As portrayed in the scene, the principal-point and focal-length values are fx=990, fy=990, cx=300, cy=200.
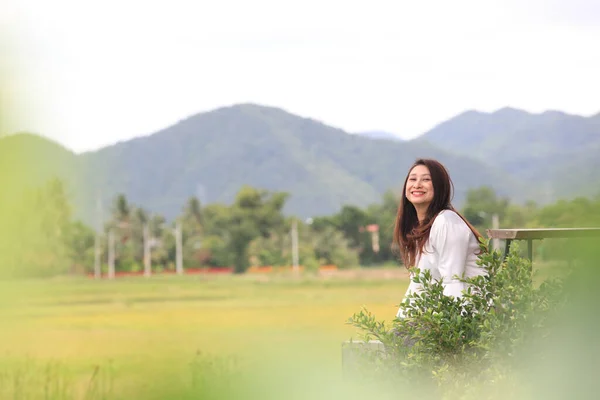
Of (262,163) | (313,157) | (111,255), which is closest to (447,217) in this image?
(111,255)

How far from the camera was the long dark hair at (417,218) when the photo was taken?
2920mm

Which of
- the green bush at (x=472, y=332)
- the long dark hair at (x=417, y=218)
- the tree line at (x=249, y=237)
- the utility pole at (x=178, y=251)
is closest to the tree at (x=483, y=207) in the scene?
the tree line at (x=249, y=237)

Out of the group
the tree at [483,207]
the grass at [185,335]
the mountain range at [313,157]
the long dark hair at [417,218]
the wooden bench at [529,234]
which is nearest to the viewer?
the wooden bench at [529,234]

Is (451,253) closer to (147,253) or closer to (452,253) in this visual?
(452,253)

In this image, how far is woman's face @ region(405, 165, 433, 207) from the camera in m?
2.94

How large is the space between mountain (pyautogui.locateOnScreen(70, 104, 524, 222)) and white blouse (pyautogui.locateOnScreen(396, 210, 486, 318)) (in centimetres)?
5886

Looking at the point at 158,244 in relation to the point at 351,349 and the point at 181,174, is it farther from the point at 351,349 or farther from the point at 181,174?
the point at 181,174

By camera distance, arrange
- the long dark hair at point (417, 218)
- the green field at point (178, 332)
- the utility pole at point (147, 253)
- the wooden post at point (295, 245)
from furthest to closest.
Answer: the utility pole at point (147, 253) < the wooden post at point (295, 245) < the green field at point (178, 332) < the long dark hair at point (417, 218)

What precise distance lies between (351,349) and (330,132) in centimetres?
8509

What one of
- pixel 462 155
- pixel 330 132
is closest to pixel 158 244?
pixel 462 155

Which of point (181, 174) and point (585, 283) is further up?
point (181, 174)

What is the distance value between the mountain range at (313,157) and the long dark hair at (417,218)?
179 feet

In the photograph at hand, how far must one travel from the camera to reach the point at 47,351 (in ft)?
46.1

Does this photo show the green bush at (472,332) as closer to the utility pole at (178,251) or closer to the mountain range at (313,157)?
the utility pole at (178,251)
